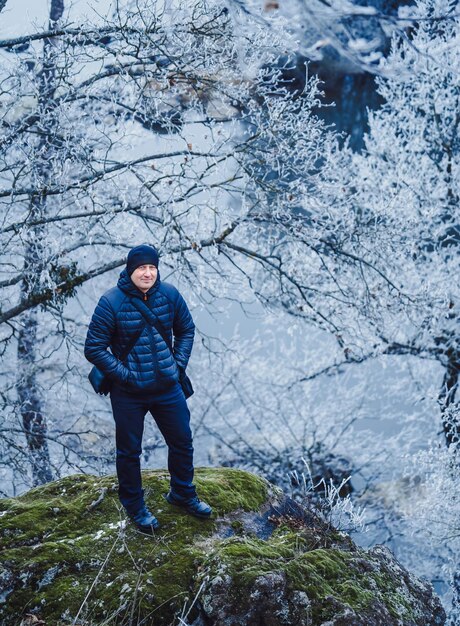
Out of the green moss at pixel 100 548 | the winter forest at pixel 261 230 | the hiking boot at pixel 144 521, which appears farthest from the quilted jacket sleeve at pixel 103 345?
the winter forest at pixel 261 230

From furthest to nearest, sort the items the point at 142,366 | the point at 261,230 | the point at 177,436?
the point at 261,230 → the point at 177,436 → the point at 142,366

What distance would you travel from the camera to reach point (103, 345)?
339cm

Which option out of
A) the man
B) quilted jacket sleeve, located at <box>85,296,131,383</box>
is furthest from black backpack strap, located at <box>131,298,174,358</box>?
quilted jacket sleeve, located at <box>85,296,131,383</box>

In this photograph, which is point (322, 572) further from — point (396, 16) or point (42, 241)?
point (396, 16)

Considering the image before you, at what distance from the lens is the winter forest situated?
6172mm

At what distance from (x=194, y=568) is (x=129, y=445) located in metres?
0.77

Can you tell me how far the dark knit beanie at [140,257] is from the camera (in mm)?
3402

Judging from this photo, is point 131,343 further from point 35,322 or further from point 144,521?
point 35,322

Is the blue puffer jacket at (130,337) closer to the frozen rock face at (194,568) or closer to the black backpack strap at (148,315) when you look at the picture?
the black backpack strap at (148,315)

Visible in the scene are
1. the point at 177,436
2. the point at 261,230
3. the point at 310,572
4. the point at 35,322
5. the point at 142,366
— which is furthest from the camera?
the point at 35,322

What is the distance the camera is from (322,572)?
126 inches

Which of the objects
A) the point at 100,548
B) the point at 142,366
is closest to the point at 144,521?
the point at 100,548

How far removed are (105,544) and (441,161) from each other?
959 centimetres

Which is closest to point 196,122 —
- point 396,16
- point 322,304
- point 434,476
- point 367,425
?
point 322,304
